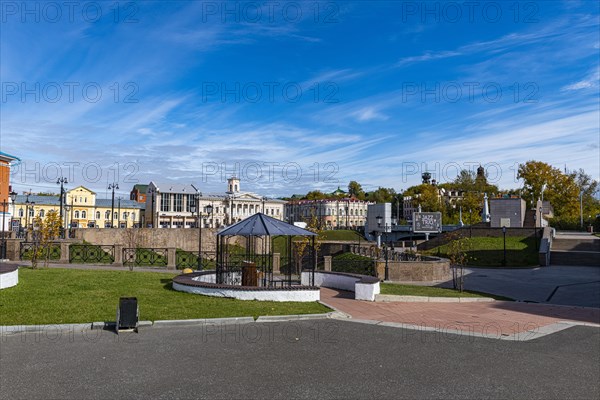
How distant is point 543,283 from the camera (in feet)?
74.7

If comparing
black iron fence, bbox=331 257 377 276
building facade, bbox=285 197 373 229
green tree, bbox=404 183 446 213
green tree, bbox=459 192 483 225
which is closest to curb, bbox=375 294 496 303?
black iron fence, bbox=331 257 377 276

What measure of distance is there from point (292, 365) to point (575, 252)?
33.4 meters

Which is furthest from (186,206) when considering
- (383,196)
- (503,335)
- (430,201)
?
(503,335)

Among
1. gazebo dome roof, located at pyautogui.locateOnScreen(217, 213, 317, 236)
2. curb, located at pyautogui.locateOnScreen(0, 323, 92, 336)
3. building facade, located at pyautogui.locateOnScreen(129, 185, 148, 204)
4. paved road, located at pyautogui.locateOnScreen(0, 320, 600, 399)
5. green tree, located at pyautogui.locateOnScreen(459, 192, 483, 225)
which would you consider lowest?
paved road, located at pyautogui.locateOnScreen(0, 320, 600, 399)

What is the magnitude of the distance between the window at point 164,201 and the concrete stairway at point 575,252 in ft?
274

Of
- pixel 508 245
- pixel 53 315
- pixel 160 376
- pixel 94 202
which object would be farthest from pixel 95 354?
pixel 94 202

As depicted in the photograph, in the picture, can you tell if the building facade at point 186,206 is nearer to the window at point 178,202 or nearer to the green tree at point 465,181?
the window at point 178,202

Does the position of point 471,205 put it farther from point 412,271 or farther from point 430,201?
point 412,271

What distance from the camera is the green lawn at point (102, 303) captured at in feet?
37.0

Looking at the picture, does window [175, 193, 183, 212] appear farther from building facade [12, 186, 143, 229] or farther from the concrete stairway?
the concrete stairway

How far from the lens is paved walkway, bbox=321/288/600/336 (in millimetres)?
11984

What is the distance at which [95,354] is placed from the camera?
8.44 metres

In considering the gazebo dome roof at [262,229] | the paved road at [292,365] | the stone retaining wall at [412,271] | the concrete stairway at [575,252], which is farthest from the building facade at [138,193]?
the paved road at [292,365]

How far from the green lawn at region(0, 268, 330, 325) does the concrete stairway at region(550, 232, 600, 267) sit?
89.2ft
